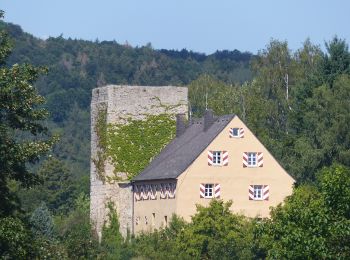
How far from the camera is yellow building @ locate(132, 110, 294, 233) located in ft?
263

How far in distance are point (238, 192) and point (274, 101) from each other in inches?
1099

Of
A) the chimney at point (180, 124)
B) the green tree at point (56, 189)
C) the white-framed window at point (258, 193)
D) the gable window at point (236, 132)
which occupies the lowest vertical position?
the white-framed window at point (258, 193)

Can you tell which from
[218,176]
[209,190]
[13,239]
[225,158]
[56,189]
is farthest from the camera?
[56,189]

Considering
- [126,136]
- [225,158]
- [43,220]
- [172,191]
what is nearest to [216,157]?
[225,158]

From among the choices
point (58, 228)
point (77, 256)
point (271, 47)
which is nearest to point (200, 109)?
point (271, 47)

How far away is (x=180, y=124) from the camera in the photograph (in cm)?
8531

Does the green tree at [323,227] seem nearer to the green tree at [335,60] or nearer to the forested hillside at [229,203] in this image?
the forested hillside at [229,203]

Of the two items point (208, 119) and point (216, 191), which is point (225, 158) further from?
point (208, 119)

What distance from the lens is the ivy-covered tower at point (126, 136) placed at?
279 feet

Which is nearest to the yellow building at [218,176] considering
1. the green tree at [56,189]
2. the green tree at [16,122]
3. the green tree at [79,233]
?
the green tree at [79,233]

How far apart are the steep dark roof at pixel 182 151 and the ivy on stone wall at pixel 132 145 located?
604 millimetres

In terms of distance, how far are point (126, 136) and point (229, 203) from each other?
8.96 meters

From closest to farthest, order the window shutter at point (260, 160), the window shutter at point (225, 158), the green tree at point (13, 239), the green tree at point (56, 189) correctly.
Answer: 1. the green tree at point (13, 239)
2. the window shutter at point (225, 158)
3. the window shutter at point (260, 160)
4. the green tree at point (56, 189)

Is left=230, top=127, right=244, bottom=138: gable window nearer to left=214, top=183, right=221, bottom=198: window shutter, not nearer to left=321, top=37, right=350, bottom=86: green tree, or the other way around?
left=214, top=183, right=221, bottom=198: window shutter
